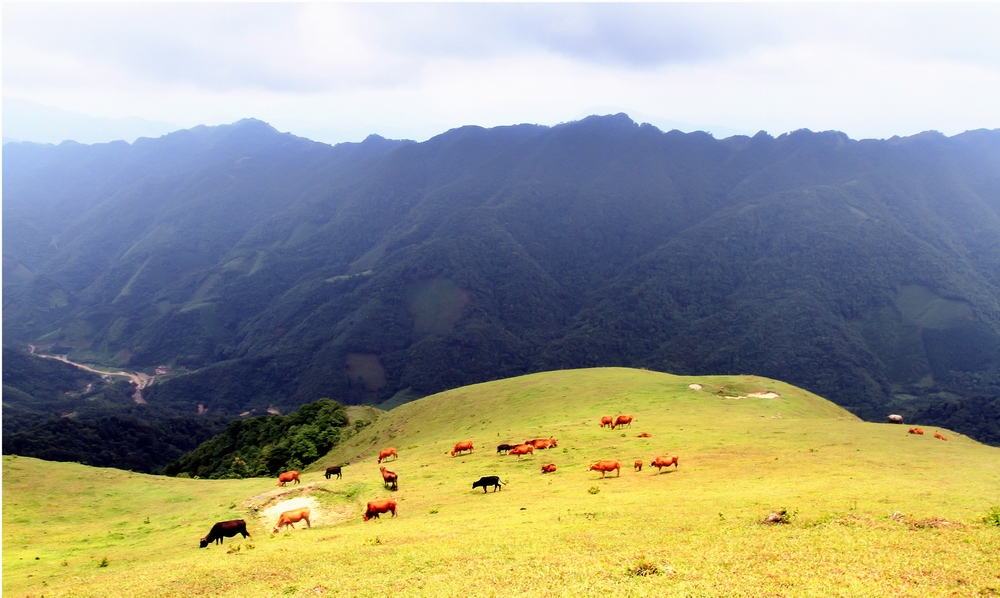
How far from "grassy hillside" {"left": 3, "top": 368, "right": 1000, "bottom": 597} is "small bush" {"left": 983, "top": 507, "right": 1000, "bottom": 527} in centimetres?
45

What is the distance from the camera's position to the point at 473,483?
2859cm

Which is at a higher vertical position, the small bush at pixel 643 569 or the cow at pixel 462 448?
the small bush at pixel 643 569

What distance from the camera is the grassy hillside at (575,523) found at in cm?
1480

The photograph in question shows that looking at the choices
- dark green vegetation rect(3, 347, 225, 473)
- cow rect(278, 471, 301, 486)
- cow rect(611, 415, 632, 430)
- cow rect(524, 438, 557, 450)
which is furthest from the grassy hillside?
dark green vegetation rect(3, 347, 225, 473)

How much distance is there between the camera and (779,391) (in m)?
54.3

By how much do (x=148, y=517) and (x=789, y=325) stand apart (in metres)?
192

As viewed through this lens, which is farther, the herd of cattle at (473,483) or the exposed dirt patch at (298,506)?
the exposed dirt patch at (298,506)

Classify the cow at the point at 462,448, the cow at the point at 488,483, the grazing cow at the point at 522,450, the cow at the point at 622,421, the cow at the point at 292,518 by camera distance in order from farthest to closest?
the cow at the point at 622,421
the cow at the point at 462,448
the grazing cow at the point at 522,450
the cow at the point at 488,483
the cow at the point at 292,518

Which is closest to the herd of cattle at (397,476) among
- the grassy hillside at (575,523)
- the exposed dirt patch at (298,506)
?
the exposed dirt patch at (298,506)

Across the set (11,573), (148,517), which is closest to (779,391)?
(148,517)

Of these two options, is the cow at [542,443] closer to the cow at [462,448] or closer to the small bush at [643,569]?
the cow at [462,448]

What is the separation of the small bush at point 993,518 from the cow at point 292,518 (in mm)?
23557

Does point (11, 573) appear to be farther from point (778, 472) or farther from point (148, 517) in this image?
point (778, 472)

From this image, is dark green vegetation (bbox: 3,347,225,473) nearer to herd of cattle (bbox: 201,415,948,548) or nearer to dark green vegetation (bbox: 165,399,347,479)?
dark green vegetation (bbox: 165,399,347,479)
